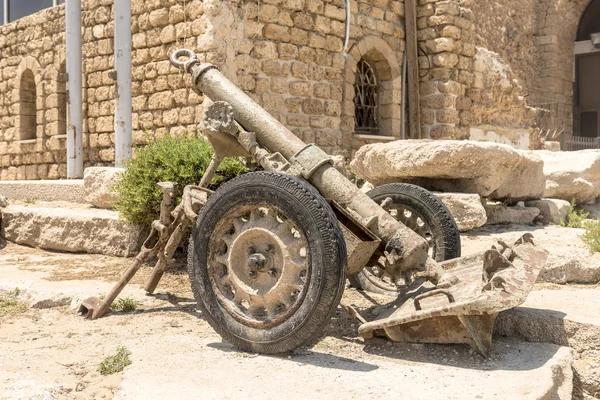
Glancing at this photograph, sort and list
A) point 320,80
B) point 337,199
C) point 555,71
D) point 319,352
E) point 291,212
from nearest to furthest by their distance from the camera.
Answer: point 291,212 < point 319,352 < point 337,199 < point 320,80 < point 555,71

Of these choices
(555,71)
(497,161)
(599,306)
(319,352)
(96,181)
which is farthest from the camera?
(555,71)

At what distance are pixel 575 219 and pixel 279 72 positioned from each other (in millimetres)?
4181

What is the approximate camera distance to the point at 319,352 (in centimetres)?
330

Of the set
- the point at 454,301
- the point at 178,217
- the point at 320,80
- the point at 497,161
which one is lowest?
the point at 454,301

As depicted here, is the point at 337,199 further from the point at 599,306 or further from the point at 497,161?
the point at 497,161

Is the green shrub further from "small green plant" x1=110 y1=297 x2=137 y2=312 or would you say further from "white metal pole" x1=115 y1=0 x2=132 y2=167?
"white metal pole" x1=115 y1=0 x2=132 y2=167

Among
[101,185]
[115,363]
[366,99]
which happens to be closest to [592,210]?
[366,99]

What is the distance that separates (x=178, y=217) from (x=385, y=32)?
7.32 m

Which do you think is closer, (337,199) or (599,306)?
(337,199)

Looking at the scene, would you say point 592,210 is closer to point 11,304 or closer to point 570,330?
point 570,330

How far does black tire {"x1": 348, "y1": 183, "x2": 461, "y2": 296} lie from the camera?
4.05 metres

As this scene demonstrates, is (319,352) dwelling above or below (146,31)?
below

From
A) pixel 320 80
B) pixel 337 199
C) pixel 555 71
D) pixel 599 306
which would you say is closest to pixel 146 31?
pixel 320 80

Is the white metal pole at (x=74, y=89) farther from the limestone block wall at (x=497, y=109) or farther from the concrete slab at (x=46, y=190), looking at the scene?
the limestone block wall at (x=497, y=109)
